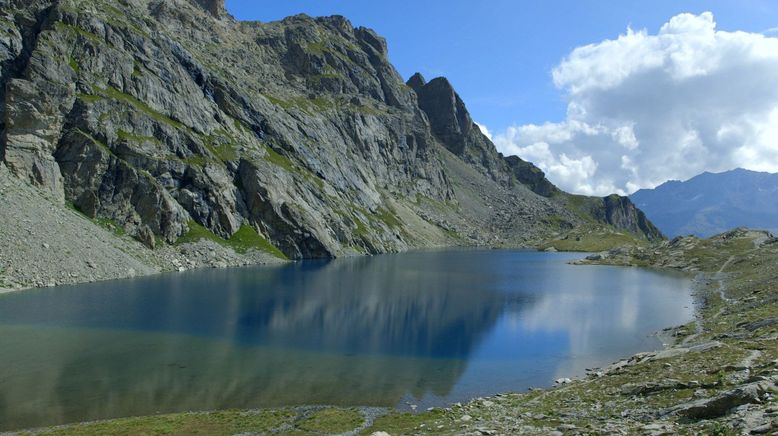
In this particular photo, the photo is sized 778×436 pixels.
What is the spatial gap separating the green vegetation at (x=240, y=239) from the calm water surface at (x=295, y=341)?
122ft

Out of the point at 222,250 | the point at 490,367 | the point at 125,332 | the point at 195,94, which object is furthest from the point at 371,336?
the point at 195,94

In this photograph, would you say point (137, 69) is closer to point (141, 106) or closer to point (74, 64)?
point (141, 106)

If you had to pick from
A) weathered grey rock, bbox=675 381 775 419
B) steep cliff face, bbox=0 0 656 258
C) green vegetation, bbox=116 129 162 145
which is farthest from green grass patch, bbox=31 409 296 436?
green vegetation, bbox=116 129 162 145

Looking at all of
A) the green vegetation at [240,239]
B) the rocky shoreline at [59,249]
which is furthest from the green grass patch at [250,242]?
the rocky shoreline at [59,249]

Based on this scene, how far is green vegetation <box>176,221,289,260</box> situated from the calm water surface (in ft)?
122

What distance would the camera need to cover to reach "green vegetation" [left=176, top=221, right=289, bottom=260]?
442 ft

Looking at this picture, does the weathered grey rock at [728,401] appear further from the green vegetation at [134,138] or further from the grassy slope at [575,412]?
the green vegetation at [134,138]

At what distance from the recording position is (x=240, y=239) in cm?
14762

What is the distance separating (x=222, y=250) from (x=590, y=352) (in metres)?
108

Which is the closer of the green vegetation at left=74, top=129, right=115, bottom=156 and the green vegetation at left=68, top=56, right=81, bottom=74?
the green vegetation at left=74, top=129, right=115, bottom=156

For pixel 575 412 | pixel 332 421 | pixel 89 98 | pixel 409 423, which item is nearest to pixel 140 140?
pixel 89 98

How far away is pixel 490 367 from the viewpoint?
44531 mm

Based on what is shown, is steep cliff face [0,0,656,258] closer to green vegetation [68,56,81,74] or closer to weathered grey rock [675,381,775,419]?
green vegetation [68,56,81,74]

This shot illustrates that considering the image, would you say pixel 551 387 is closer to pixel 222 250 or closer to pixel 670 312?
pixel 670 312
